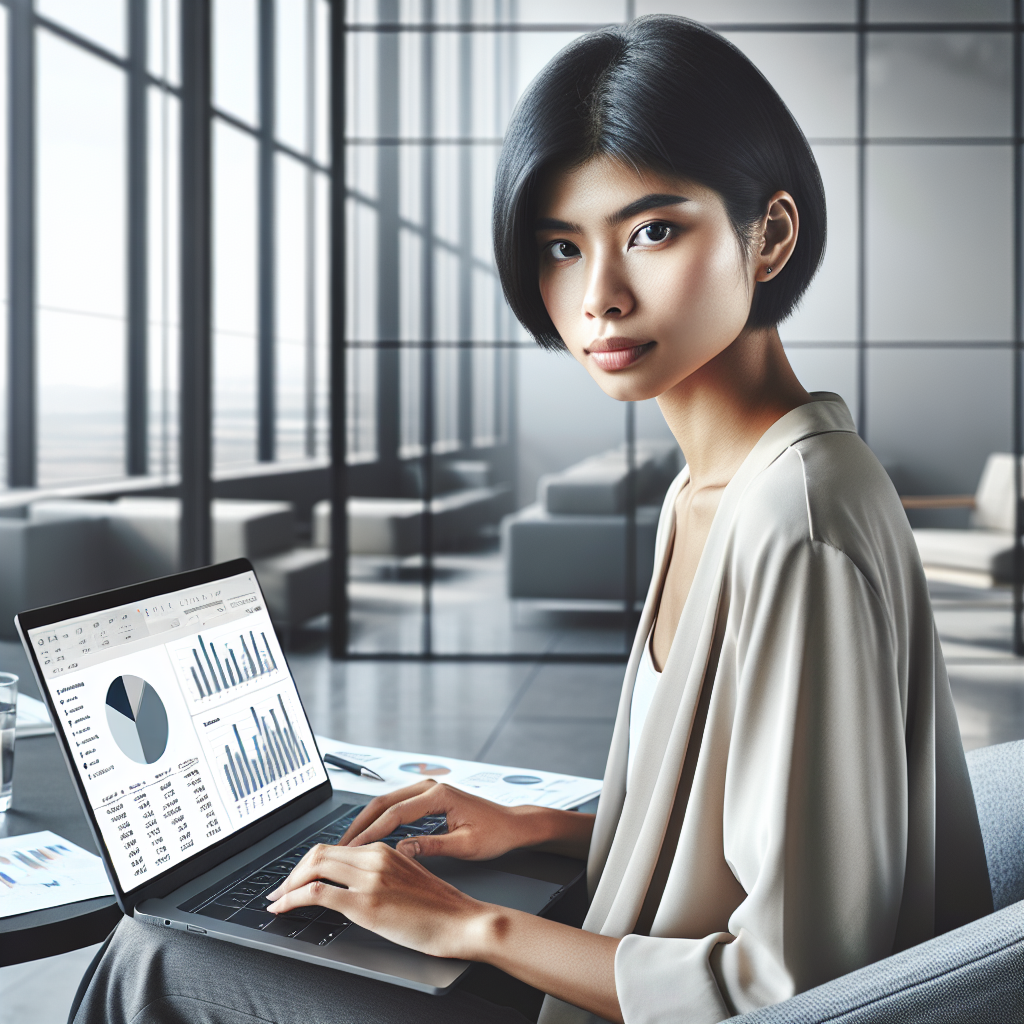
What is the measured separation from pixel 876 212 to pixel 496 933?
200 inches

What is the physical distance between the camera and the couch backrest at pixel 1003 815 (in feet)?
3.48

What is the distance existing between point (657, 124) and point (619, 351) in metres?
0.17

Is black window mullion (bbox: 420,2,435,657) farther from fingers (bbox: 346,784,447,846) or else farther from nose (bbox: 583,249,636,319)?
nose (bbox: 583,249,636,319)

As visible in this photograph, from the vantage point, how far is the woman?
26.5 inches

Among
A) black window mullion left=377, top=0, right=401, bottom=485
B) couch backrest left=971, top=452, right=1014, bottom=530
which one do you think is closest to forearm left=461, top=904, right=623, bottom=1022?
black window mullion left=377, top=0, right=401, bottom=485

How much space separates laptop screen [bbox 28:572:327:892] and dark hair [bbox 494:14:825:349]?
48 centimetres

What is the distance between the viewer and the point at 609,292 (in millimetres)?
784

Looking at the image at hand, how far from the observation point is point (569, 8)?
5258 mm

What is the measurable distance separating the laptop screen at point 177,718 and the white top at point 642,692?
37 centimetres

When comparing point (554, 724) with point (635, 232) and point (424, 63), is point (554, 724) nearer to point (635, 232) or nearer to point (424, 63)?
point (424, 63)

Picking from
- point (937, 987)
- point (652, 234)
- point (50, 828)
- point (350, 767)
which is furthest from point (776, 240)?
point (50, 828)

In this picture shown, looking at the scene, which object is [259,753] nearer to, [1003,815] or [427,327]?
[1003,815]

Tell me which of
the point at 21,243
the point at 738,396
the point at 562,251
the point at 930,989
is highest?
the point at 21,243

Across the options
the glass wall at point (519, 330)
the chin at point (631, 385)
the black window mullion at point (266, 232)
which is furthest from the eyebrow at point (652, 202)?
the black window mullion at point (266, 232)
